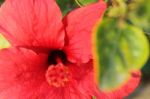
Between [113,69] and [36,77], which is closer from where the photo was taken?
[113,69]

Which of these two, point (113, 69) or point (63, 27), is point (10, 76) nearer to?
point (63, 27)

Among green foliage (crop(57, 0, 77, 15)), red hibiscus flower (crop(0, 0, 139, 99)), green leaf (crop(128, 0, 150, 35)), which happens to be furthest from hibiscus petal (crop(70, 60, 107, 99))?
green leaf (crop(128, 0, 150, 35))

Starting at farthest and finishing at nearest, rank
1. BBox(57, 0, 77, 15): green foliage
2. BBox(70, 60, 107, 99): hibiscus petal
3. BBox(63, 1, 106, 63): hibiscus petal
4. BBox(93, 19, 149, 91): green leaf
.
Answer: BBox(57, 0, 77, 15): green foliage → BBox(70, 60, 107, 99): hibiscus petal → BBox(63, 1, 106, 63): hibiscus petal → BBox(93, 19, 149, 91): green leaf

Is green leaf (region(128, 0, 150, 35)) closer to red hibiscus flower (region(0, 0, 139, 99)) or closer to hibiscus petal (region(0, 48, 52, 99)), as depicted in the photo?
red hibiscus flower (region(0, 0, 139, 99))

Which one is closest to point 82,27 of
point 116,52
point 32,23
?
point 32,23

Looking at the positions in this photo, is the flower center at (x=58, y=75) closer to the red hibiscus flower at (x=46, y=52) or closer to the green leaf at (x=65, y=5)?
the red hibiscus flower at (x=46, y=52)

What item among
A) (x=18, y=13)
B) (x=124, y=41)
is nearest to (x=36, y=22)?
(x=18, y=13)

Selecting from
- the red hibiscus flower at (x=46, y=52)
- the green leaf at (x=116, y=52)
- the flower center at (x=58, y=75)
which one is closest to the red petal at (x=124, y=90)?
the red hibiscus flower at (x=46, y=52)
